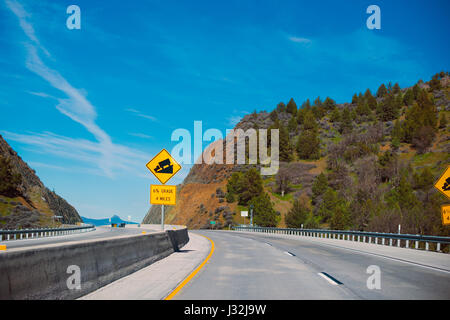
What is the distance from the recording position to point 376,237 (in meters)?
28.3

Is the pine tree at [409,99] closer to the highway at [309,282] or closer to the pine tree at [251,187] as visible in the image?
the pine tree at [251,187]

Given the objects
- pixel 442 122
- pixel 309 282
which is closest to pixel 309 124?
pixel 442 122

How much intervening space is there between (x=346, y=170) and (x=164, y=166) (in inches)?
3379

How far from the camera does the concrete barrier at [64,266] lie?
582 cm

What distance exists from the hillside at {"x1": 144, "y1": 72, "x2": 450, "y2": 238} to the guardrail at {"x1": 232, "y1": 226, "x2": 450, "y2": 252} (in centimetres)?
751

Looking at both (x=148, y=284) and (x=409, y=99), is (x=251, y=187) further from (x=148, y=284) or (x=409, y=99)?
(x=148, y=284)

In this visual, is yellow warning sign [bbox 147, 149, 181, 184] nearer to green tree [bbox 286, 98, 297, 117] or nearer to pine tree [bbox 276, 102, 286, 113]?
green tree [bbox 286, 98, 297, 117]

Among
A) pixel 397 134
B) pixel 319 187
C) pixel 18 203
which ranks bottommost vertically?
pixel 18 203

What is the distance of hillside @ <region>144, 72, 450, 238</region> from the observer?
232ft

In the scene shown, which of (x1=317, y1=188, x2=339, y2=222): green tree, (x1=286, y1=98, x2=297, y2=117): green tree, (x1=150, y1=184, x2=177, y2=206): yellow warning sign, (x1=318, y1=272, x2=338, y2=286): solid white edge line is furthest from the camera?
(x1=286, y1=98, x2=297, y2=117): green tree

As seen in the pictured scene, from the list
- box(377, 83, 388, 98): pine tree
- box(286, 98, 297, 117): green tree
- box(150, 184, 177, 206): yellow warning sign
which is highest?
box(377, 83, 388, 98): pine tree

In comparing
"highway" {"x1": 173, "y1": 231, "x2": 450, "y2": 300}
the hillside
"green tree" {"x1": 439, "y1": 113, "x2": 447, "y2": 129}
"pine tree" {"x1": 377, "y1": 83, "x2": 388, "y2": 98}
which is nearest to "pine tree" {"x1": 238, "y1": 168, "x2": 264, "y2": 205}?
the hillside
